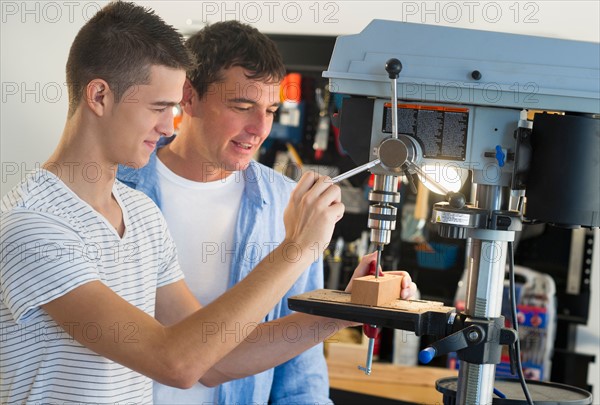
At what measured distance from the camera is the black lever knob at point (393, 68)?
4.55 feet

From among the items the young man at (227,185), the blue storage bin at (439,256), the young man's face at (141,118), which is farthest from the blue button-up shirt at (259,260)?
the blue storage bin at (439,256)

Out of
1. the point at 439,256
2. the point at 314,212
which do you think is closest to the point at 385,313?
the point at 314,212

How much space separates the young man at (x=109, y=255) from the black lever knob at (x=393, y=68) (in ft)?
0.78

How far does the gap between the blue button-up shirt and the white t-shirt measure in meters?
0.02

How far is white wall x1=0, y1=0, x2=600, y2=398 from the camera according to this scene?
11.0ft

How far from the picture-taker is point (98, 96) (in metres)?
1.58

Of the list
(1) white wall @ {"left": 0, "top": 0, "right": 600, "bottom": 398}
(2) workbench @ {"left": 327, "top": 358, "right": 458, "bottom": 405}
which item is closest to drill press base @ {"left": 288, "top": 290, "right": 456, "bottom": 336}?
(2) workbench @ {"left": 327, "top": 358, "right": 458, "bottom": 405}

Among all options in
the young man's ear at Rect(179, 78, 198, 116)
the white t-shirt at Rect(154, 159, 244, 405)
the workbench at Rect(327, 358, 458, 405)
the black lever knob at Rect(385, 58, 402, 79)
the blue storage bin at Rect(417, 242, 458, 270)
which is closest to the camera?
the black lever knob at Rect(385, 58, 402, 79)

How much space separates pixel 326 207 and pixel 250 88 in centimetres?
73

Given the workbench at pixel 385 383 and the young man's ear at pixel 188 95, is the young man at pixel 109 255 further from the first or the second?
the workbench at pixel 385 383

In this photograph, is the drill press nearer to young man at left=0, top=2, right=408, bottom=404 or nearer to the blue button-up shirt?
young man at left=0, top=2, right=408, bottom=404

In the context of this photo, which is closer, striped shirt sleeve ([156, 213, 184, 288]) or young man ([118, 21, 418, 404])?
striped shirt sleeve ([156, 213, 184, 288])

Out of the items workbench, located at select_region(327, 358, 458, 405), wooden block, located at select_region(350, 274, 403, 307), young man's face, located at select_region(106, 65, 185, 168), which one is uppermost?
young man's face, located at select_region(106, 65, 185, 168)

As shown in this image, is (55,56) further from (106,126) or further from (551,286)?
(551,286)
